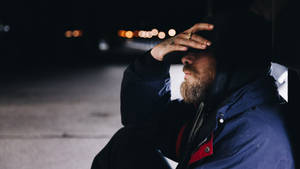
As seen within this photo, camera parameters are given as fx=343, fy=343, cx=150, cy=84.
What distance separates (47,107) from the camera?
6082 millimetres

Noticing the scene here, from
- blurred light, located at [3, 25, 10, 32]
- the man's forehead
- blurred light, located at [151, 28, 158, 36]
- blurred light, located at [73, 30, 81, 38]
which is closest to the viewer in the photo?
the man's forehead

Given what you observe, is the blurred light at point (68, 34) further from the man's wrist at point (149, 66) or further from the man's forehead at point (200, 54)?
the man's forehead at point (200, 54)

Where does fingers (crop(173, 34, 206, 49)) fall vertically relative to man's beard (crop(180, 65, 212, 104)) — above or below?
above

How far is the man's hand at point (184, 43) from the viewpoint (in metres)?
1.68

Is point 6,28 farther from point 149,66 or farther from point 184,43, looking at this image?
point 184,43

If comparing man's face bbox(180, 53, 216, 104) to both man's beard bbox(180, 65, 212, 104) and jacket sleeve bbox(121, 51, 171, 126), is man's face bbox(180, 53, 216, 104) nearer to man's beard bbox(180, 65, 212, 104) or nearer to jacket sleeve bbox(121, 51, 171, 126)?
man's beard bbox(180, 65, 212, 104)

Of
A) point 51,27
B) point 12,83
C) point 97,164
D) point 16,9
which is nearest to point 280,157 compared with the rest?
point 97,164

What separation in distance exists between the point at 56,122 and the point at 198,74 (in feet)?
12.1

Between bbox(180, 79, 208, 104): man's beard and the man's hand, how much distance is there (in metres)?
0.21

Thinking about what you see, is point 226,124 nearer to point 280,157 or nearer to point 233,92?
point 233,92

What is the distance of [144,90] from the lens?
85.4 inches

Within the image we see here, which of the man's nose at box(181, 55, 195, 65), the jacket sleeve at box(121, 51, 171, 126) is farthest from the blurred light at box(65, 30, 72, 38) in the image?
the man's nose at box(181, 55, 195, 65)

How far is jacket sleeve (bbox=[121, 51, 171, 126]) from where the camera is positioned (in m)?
2.09

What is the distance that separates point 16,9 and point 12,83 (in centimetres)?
2518
